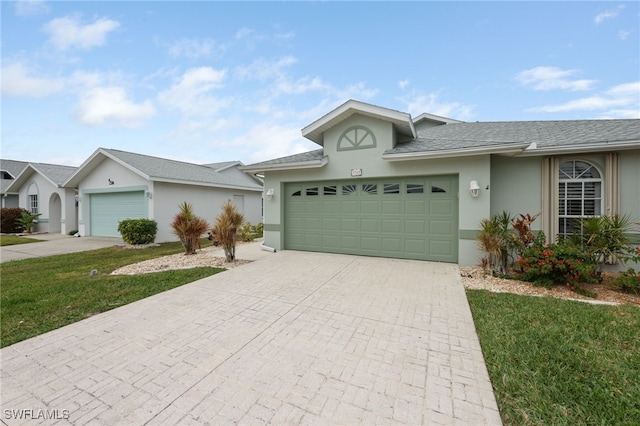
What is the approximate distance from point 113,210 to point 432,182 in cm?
1601

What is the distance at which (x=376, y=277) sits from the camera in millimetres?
6316

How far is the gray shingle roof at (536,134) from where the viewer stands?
6.72 m

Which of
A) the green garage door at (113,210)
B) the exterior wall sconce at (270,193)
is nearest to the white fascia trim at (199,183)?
the green garage door at (113,210)

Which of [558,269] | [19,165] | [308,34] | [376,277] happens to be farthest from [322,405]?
[19,165]

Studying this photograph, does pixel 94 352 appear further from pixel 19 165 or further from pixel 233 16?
pixel 19 165

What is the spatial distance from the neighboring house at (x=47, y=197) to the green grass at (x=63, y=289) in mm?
10303

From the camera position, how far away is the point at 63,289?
555 cm

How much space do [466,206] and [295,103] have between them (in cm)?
1056

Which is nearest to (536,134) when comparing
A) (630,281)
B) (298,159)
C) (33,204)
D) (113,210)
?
(630,281)

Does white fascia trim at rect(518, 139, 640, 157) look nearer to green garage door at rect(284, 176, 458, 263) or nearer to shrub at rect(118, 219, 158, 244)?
green garage door at rect(284, 176, 458, 263)

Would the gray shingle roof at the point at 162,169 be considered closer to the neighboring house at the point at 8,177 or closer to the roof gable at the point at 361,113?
the roof gable at the point at 361,113

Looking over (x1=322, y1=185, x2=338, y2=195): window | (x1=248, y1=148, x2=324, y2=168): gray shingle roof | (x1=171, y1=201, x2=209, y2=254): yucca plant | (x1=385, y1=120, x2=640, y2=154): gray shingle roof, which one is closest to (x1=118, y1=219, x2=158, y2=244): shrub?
(x1=171, y1=201, x2=209, y2=254): yucca plant

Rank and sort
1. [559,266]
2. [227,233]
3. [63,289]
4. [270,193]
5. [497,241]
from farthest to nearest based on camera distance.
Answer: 1. [270,193]
2. [227,233]
3. [497,241]
4. [63,289]
5. [559,266]

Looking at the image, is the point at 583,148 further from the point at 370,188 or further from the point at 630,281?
the point at 370,188
